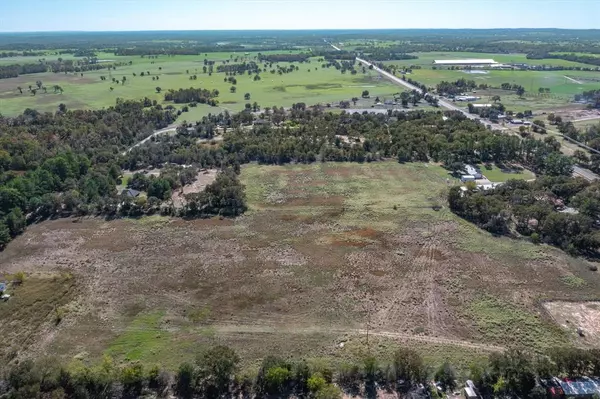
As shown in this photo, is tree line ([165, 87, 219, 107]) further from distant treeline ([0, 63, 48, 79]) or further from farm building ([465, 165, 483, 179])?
distant treeline ([0, 63, 48, 79])

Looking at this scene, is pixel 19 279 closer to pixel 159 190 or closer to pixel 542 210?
pixel 159 190

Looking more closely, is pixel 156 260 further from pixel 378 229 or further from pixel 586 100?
pixel 586 100

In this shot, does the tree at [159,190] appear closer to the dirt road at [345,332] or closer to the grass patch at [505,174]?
the dirt road at [345,332]

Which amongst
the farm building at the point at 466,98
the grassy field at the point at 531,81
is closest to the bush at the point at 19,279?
the grassy field at the point at 531,81

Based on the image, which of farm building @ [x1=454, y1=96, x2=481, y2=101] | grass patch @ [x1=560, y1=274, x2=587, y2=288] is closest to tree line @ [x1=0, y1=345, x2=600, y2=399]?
grass patch @ [x1=560, y1=274, x2=587, y2=288]

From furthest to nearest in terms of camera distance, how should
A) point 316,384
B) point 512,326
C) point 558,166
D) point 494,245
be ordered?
point 558,166
point 494,245
point 512,326
point 316,384

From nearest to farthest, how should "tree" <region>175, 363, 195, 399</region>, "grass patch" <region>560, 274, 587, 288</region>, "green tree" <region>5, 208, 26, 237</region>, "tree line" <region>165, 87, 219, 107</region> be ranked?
1. "tree" <region>175, 363, 195, 399</region>
2. "grass patch" <region>560, 274, 587, 288</region>
3. "green tree" <region>5, 208, 26, 237</region>
4. "tree line" <region>165, 87, 219, 107</region>

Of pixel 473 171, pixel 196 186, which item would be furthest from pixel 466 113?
pixel 196 186
